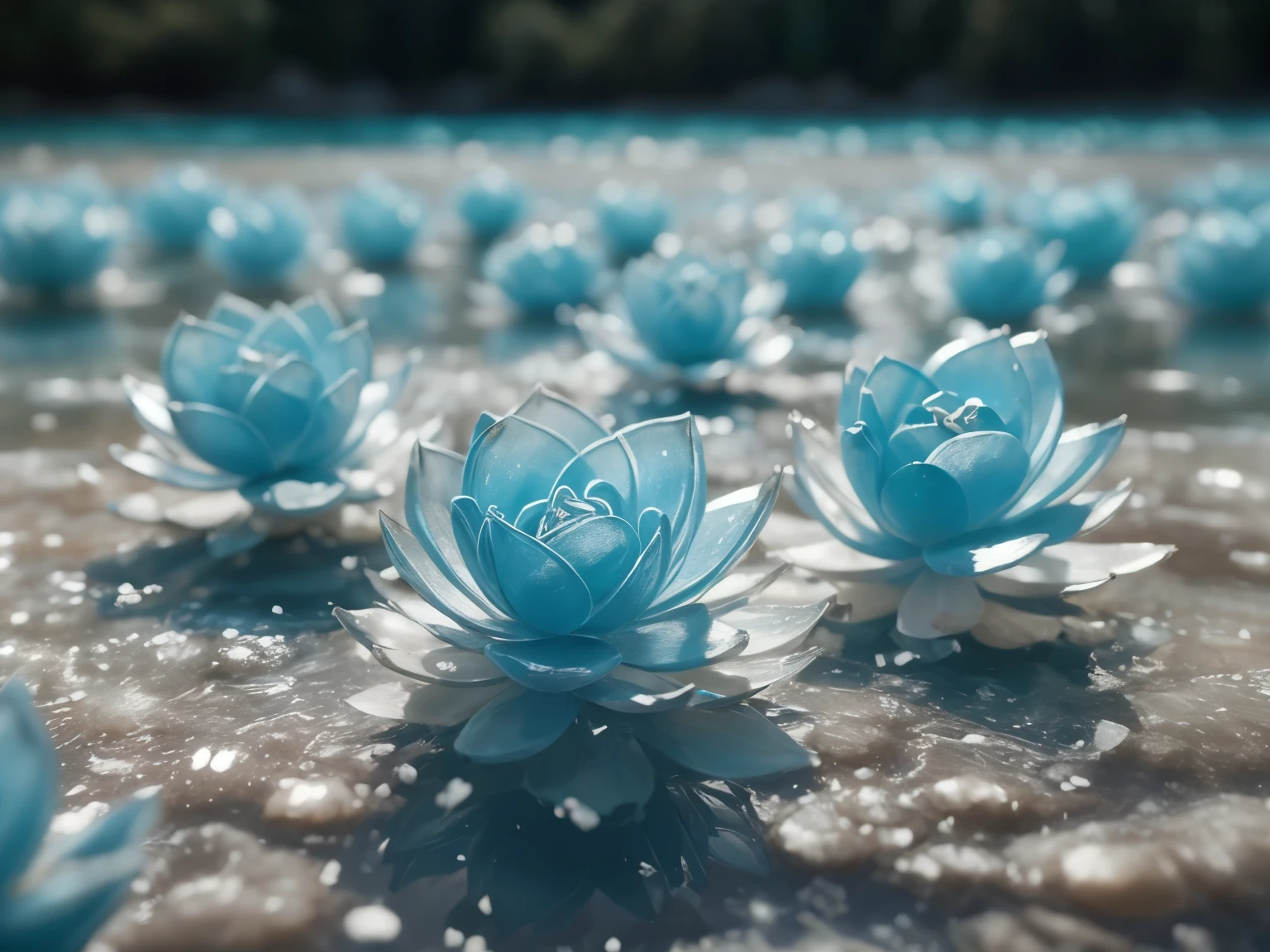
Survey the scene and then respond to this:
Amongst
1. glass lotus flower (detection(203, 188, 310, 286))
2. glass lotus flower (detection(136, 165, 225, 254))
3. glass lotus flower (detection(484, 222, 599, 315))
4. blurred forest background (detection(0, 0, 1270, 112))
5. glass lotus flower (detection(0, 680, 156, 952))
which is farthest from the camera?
blurred forest background (detection(0, 0, 1270, 112))

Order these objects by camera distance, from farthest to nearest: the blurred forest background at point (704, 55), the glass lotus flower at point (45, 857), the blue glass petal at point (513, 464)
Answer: the blurred forest background at point (704, 55)
the blue glass petal at point (513, 464)
the glass lotus flower at point (45, 857)

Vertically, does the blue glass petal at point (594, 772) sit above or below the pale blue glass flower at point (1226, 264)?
below

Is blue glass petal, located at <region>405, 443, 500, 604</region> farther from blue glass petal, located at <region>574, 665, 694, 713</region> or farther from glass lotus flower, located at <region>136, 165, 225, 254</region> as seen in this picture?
glass lotus flower, located at <region>136, 165, 225, 254</region>

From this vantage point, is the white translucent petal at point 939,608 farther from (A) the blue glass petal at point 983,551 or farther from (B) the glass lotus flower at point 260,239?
(B) the glass lotus flower at point 260,239

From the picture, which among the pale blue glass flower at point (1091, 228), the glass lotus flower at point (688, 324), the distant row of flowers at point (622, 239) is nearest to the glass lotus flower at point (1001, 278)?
the distant row of flowers at point (622, 239)

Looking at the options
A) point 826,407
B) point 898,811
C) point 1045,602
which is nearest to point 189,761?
point 898,811

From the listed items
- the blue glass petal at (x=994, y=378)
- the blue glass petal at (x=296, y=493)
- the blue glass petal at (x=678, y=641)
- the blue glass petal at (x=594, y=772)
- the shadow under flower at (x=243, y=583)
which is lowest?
the shadow under flower at (x=243, y=583)

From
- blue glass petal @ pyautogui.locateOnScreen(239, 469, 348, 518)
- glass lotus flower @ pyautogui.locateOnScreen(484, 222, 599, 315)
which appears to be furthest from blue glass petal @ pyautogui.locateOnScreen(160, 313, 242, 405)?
glass lotus flower @ pyautogui.locateOnScreen(484, 222, 599, 315)
